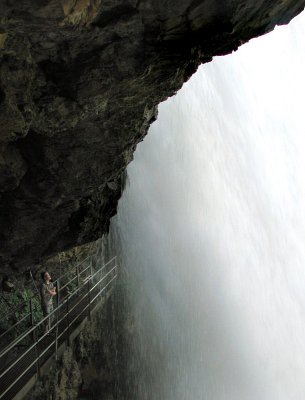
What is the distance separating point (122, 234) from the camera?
1571 centimetres

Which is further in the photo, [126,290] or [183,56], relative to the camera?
[126,290]

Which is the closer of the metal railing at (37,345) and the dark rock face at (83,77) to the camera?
the dark rock face at (83,77)

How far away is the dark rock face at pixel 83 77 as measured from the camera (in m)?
4.59

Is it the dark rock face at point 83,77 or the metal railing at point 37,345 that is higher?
the dark rock face at point 83,77

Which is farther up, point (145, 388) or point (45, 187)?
point (45, 187)

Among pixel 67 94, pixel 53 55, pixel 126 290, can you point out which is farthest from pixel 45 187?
pixel 126 290

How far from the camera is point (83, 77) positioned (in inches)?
209

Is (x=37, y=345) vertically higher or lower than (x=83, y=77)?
lower

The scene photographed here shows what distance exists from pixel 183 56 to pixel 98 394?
339 inches

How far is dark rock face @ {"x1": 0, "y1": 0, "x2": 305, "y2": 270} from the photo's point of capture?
459 cm

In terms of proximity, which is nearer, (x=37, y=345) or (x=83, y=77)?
(x=83, y=77)

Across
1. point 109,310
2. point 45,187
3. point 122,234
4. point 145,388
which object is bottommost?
point 145,388

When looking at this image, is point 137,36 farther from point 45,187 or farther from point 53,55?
point 45,187

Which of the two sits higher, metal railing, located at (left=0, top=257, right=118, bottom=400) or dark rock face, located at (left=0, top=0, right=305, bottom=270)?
dark rock face, located at (left=0, top=0, right=305, bottom=270)
